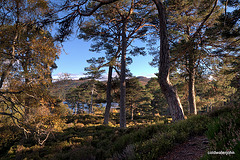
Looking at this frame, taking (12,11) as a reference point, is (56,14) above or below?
below

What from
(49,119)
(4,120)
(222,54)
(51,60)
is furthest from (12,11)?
(222,54)

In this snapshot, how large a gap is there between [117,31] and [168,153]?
39.2 ft

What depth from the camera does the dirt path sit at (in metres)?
2.52

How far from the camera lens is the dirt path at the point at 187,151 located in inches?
99.1

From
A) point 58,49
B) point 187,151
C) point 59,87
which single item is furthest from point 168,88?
point 59,87

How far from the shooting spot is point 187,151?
277 cm

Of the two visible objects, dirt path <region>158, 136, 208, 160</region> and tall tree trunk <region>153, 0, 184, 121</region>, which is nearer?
dirt path <region>158, 136, 208, 160</region>

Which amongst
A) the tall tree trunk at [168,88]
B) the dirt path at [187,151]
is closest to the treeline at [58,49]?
the tall tree trunk at [168,88]

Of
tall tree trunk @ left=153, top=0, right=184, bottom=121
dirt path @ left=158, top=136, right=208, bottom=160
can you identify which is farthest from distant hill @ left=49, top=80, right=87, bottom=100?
dirt path @ left=158, top=136, right=208, bottom=160

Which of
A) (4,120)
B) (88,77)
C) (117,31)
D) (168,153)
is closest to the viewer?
(168,153)

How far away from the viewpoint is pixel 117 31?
1270 cm

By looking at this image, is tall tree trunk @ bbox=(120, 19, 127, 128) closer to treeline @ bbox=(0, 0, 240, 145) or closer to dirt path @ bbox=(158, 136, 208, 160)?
treeline @ bbox=(0, 0, 240, 145)

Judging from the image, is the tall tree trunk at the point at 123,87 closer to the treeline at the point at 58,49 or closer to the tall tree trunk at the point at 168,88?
the treeline at the point at 58,49

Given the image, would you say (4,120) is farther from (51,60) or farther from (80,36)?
(80,36)
